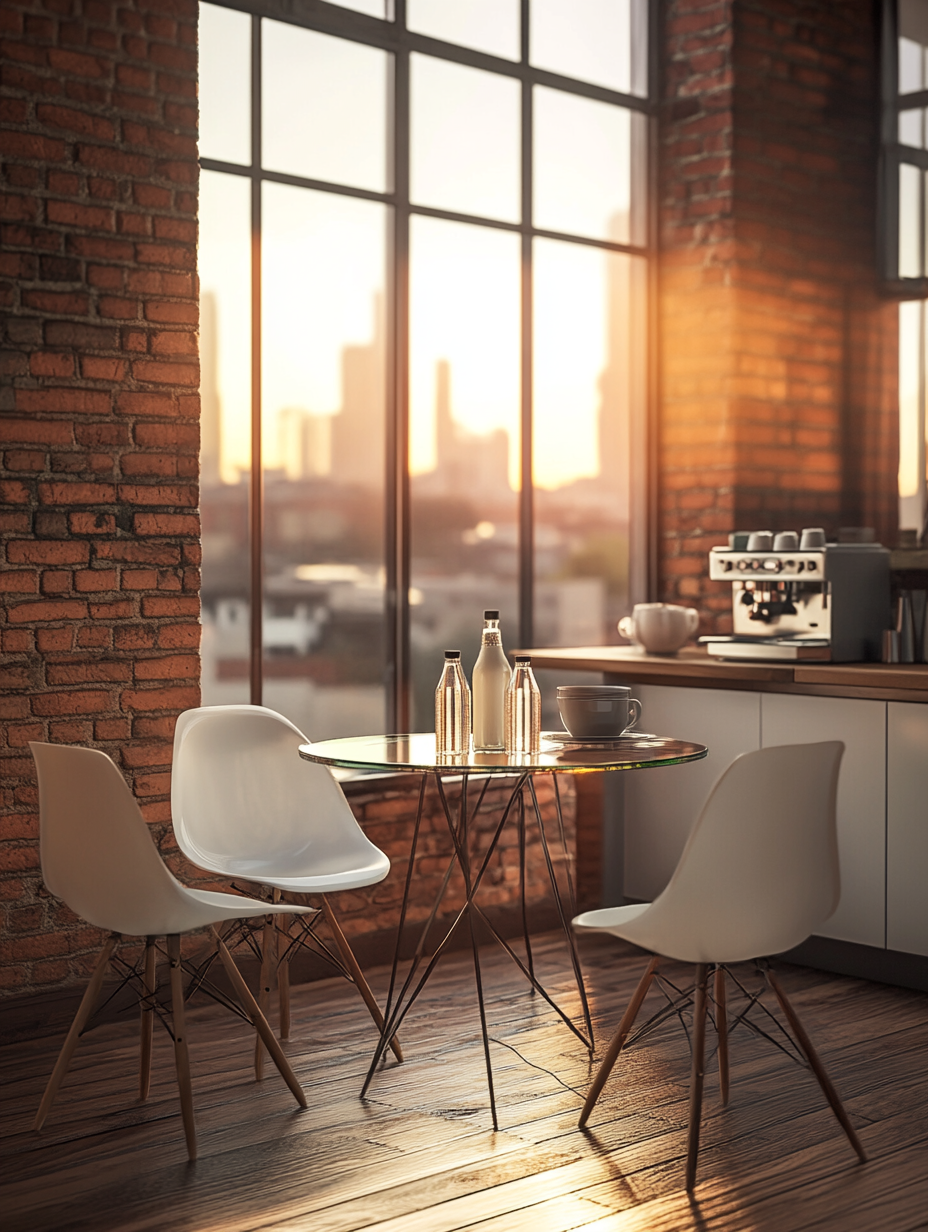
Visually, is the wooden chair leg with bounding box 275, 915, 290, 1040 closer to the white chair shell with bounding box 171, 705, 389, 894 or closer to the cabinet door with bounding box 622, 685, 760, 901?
the white chair shell with bounding box 171, 705, 389, 894

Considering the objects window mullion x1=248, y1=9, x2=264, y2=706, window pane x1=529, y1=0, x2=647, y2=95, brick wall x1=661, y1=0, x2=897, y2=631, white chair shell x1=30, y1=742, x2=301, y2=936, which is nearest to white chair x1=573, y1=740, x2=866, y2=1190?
white chair shell x1=30, y1=742, x2=301, y2=936

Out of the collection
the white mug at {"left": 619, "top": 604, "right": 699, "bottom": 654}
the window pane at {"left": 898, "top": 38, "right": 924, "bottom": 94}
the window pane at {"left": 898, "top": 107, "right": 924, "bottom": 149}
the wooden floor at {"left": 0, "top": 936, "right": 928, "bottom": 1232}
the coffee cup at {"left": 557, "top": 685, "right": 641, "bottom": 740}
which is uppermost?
the window pane at {"left": 898, "top": 38, "right": 924, "bottom": 94}

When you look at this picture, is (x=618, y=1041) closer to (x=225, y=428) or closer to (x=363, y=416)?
(x=225, y=428)

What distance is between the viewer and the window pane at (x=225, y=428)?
4395 millimetres

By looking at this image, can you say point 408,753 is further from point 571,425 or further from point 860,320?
point 860,320

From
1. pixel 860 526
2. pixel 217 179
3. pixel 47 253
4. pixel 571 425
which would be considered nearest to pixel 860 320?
pixel 860 526

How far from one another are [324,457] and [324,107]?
3.66ft

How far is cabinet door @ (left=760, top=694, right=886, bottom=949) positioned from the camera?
420 cm

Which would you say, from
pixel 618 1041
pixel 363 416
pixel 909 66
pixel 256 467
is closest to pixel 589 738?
pixel 618 1041

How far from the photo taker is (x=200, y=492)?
4355mm

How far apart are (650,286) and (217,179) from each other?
190cm

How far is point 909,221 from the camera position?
549 centimetres

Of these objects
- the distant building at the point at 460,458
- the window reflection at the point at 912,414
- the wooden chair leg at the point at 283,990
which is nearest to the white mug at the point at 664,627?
the distant building at the point at 460,458

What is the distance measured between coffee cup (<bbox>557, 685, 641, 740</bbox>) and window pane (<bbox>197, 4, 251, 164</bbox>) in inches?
81.9
